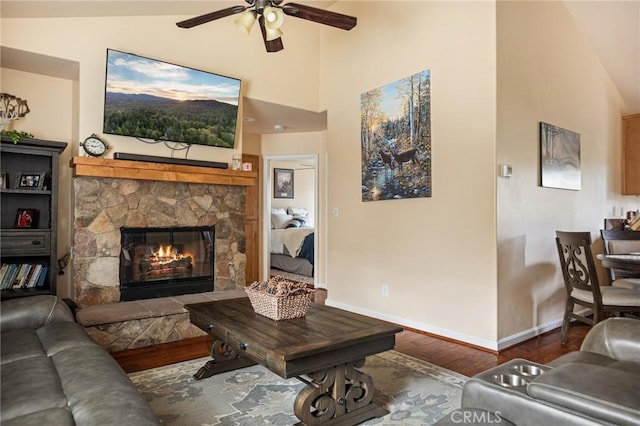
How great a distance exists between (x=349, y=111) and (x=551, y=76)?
6.74ft

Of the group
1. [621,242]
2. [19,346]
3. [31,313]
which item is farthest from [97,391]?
[621,242]

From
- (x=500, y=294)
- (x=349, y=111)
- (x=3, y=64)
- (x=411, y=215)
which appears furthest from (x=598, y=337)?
(x=3, y=64)

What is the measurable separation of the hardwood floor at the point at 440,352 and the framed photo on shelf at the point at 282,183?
5824 mm

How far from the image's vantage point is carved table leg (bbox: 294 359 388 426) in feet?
6.45

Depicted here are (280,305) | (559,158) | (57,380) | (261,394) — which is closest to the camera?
(57,380)

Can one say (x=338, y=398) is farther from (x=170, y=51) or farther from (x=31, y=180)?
(x=170, y=51)

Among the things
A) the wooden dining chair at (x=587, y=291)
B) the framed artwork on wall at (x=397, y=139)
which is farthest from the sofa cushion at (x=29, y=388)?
the wooden dining chair at (x=587, y=291)

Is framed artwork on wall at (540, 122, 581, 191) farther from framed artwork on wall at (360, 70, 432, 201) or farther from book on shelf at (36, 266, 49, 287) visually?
book on shelf at (36, 266, 49, 287)

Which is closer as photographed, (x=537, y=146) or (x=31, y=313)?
(x=31, y=313)

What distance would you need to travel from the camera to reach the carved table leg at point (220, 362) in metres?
2.63

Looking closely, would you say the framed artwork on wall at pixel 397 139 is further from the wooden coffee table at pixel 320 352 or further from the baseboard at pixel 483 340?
the wooden coffee table at pixel 320 352

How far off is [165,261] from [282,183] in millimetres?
5404

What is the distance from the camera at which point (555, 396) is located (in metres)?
1.17

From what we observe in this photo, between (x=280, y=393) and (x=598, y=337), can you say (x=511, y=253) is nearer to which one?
(x=598, y=337)
